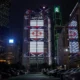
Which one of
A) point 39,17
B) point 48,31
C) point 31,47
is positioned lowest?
point 31,47

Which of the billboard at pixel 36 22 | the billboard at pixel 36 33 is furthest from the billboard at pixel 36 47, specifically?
the billboard at pixel 36 22

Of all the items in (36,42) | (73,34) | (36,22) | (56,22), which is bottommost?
(73,34)

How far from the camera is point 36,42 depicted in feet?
567

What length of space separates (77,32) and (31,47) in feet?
260

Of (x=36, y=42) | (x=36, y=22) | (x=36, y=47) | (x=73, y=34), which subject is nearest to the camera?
(x=73, y=34)

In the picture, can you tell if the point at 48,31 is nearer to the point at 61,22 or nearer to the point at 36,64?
the point at 61,22

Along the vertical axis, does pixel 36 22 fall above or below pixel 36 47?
above

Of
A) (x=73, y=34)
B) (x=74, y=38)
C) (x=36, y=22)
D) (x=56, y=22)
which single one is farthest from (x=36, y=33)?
(x=73, y=34)

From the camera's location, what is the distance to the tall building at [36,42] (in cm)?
17312

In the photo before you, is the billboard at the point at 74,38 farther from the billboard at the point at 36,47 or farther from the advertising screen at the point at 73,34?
the billboard at the point at 36,47

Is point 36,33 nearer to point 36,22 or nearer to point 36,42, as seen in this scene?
point 36,42

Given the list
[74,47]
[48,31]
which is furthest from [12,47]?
[74,47]

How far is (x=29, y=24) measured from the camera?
17900 centimetres

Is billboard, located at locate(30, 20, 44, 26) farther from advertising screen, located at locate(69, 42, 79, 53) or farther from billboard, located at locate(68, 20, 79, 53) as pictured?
billboard, located at locate(68, 20, 79, 53)
